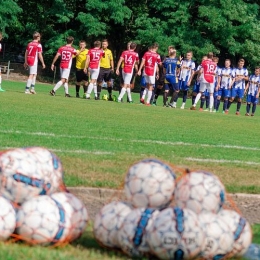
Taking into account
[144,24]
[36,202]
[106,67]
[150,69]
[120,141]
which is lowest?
[120,141]

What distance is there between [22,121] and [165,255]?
35.3 ft

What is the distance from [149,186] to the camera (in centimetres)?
616

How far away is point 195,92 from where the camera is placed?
32.8 m

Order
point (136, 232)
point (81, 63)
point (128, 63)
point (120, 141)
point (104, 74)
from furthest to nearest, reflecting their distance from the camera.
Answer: point (81, 63) < point (104, 74) < point (128, 63) < point (120, 141) < point (136, 232)

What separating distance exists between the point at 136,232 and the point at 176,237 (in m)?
0.34

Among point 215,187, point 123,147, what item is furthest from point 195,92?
point 215,187

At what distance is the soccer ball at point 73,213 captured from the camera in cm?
616

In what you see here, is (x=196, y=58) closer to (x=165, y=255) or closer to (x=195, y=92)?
(x=195, y=92)

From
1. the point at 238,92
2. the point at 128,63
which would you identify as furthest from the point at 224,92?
the point at 128,63

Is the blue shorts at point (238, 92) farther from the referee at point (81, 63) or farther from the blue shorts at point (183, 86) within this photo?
the referee at point (81, 63)

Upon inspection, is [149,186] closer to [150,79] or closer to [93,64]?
[93,64]

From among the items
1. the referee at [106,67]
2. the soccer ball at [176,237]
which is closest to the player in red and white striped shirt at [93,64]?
the referee at [106,67]

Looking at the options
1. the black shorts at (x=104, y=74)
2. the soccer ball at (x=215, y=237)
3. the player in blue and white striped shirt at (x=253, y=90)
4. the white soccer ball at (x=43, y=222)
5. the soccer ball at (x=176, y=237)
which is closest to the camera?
the soccer ball at (x=176, y=237)

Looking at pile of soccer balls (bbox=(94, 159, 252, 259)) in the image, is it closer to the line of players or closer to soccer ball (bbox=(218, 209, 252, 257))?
soccer ball (bbox=(218, 209, 252, 257))
